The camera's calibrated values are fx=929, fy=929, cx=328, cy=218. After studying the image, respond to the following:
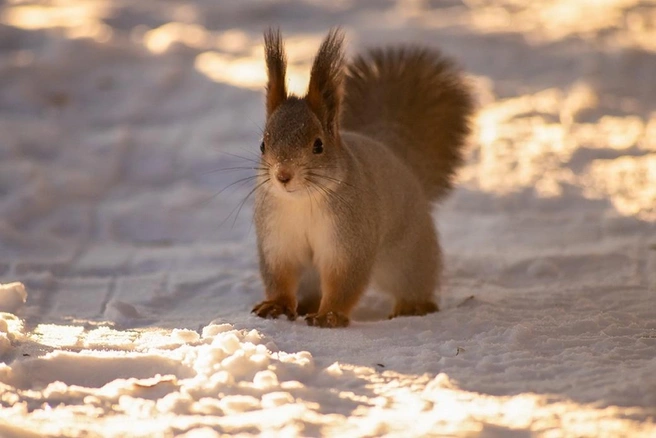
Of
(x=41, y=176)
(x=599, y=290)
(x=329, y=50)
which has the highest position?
(x=329, y=50)

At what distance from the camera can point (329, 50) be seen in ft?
9.15

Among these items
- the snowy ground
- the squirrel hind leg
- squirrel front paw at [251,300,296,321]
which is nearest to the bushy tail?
the snowy ground

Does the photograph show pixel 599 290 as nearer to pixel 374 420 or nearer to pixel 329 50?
pixel 329 50

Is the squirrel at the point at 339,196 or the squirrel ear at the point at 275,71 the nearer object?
the squirrel at the point at 339,196

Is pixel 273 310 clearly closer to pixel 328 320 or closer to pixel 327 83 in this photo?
pixel 328 320

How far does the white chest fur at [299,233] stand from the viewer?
9.04 feet

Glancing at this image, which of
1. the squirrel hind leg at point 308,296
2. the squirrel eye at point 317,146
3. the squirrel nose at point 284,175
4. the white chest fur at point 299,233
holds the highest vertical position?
the squirrel eye at point 317,146

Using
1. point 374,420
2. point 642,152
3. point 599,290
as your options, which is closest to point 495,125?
point 642,152

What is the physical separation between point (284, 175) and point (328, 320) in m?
0.45

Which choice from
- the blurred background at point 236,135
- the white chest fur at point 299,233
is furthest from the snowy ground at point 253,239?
the white chest fur at point 299,233

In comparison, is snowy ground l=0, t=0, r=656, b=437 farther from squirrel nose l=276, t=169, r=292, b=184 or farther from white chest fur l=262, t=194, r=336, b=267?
squirrel nose l=276, t=169, r=292, b=184

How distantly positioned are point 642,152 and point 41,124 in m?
3.00

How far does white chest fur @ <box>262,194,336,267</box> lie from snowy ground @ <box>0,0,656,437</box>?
0.25 meters

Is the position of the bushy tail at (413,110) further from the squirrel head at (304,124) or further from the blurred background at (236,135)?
the squirrel head at (304,124)
